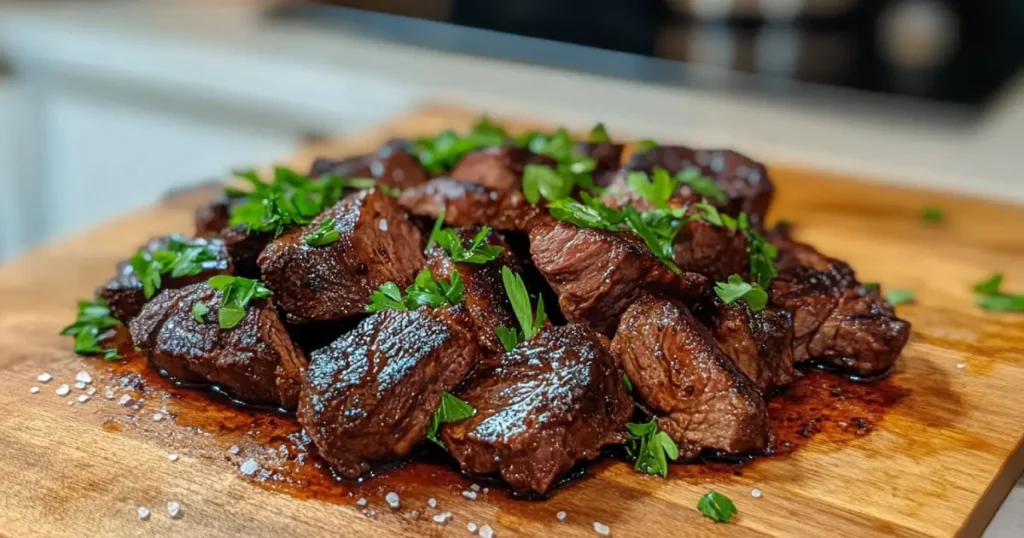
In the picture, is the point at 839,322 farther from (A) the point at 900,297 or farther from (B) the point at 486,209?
(B) the point at 486,209

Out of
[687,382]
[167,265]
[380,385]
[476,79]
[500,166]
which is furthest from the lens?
[476,79]

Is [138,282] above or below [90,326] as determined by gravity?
above

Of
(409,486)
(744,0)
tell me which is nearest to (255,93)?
(744,0)

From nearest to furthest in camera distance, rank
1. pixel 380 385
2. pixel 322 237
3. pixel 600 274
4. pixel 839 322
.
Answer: pixel 380 385 → pixel 600 274 → pixel 322 237 → pixel 839 322

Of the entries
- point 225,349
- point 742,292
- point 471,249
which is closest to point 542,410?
point 471,249

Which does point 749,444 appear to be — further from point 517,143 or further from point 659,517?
point 517,143

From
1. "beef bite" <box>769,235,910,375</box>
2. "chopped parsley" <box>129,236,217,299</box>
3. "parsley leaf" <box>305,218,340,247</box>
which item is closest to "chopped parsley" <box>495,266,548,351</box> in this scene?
"parsley leaf" <box>305,218,340,247</box>

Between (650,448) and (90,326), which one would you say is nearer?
(650,448)

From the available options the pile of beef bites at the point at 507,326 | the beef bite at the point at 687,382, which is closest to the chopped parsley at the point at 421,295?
the pile of beef bites at the point at 507,326
